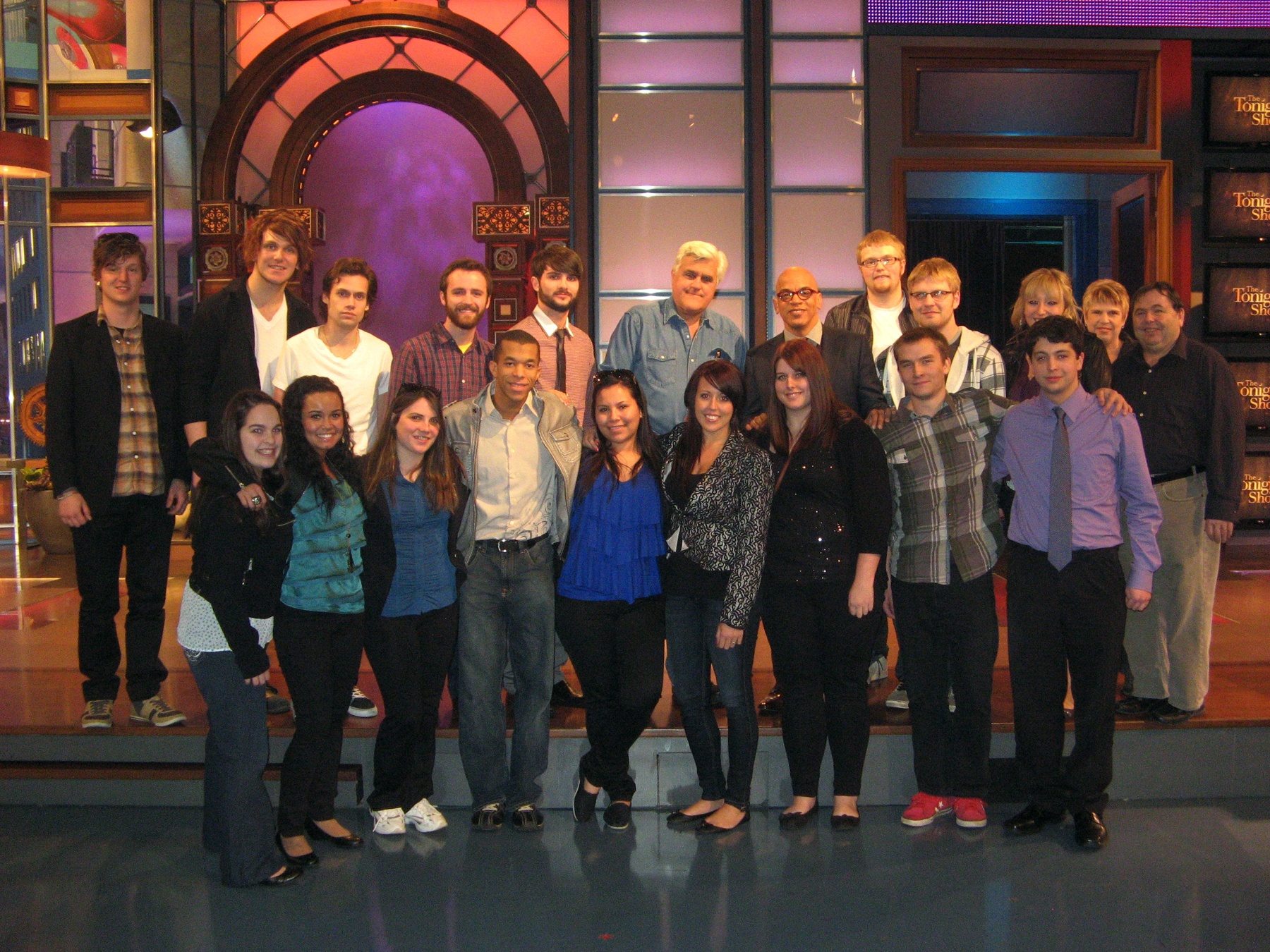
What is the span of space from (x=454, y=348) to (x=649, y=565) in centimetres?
111

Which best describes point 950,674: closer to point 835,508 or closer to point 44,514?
point 835,508

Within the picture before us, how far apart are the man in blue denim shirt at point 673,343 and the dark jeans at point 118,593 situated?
1.60 meters

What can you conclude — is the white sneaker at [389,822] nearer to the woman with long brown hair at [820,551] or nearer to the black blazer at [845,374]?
the woman with long brown hair at [820,551]

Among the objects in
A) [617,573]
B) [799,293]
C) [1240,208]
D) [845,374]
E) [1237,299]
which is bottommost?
[617,573]

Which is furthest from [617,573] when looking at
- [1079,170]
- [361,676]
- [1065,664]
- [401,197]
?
[401,197]

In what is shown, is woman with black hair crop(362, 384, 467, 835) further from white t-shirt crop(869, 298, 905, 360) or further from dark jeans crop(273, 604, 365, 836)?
white t-shirt crop(869, 298, 905, 360)

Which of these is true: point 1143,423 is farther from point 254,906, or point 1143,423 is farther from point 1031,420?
point 254,906

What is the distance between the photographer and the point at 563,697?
12.4ft

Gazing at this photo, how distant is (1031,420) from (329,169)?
7344mm

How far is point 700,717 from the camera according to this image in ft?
10.6

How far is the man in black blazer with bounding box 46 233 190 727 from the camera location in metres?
3.55

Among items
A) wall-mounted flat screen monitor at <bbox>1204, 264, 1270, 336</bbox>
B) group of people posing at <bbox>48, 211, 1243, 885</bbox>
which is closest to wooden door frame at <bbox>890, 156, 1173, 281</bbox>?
wall-mounted flat screen monitor at <bbox>1204, 264, 1270, 336</bbox>

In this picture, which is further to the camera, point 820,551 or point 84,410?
point 84,410

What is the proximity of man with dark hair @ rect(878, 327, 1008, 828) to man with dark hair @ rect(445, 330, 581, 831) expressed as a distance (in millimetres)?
992
